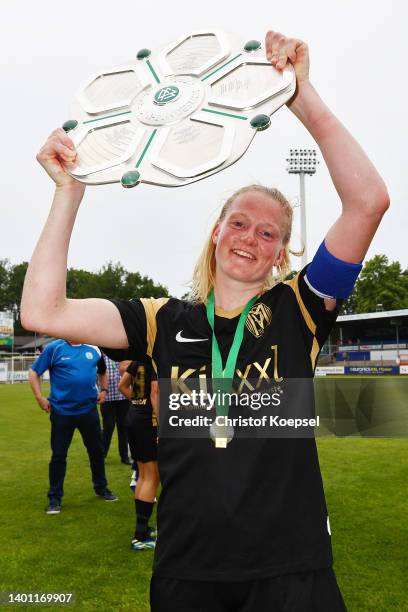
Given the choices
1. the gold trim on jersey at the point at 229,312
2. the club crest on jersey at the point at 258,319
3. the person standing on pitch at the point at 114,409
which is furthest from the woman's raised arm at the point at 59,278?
the person standing on pitch at the point at 114,409

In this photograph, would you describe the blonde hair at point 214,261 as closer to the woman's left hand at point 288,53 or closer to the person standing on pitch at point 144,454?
the woman's left hand at point 288,53

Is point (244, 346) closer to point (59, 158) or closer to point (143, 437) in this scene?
point (59, 158)

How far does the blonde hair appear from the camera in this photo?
199cm

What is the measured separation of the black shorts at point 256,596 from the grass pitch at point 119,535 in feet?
7.98

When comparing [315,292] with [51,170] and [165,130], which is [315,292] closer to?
[165,130]

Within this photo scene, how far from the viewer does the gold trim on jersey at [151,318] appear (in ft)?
6.11

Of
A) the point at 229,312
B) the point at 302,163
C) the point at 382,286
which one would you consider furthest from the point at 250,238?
the point at 382,286

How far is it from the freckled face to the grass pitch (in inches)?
111

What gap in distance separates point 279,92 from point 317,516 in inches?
A: 50.2

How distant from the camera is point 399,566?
434 centimetres

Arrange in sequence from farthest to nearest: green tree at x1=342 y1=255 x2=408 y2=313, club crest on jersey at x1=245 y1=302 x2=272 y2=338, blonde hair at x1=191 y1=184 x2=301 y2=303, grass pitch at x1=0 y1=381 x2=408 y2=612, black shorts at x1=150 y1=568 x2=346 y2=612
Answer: green tree at x1=342 y1=255 x2=408 y2=313 → grass pitch at x1=0 y1=381 x2=408 y2=612 → blonde hair at x1=191 y1=184 x2=301 y2=303 → club crest on jersey at x1=245 y1=302 x2=272 y2=338 → black shorts at x1=150 y1=568 x2=346 y2=612

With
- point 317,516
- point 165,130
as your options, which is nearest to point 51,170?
point 165,130

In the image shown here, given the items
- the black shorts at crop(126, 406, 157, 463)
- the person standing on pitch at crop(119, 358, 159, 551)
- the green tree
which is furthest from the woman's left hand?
the green tree

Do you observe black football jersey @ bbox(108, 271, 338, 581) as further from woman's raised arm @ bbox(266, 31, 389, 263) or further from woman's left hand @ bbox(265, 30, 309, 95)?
woman's left hand @ bbox(265, 30, 309, 95)
